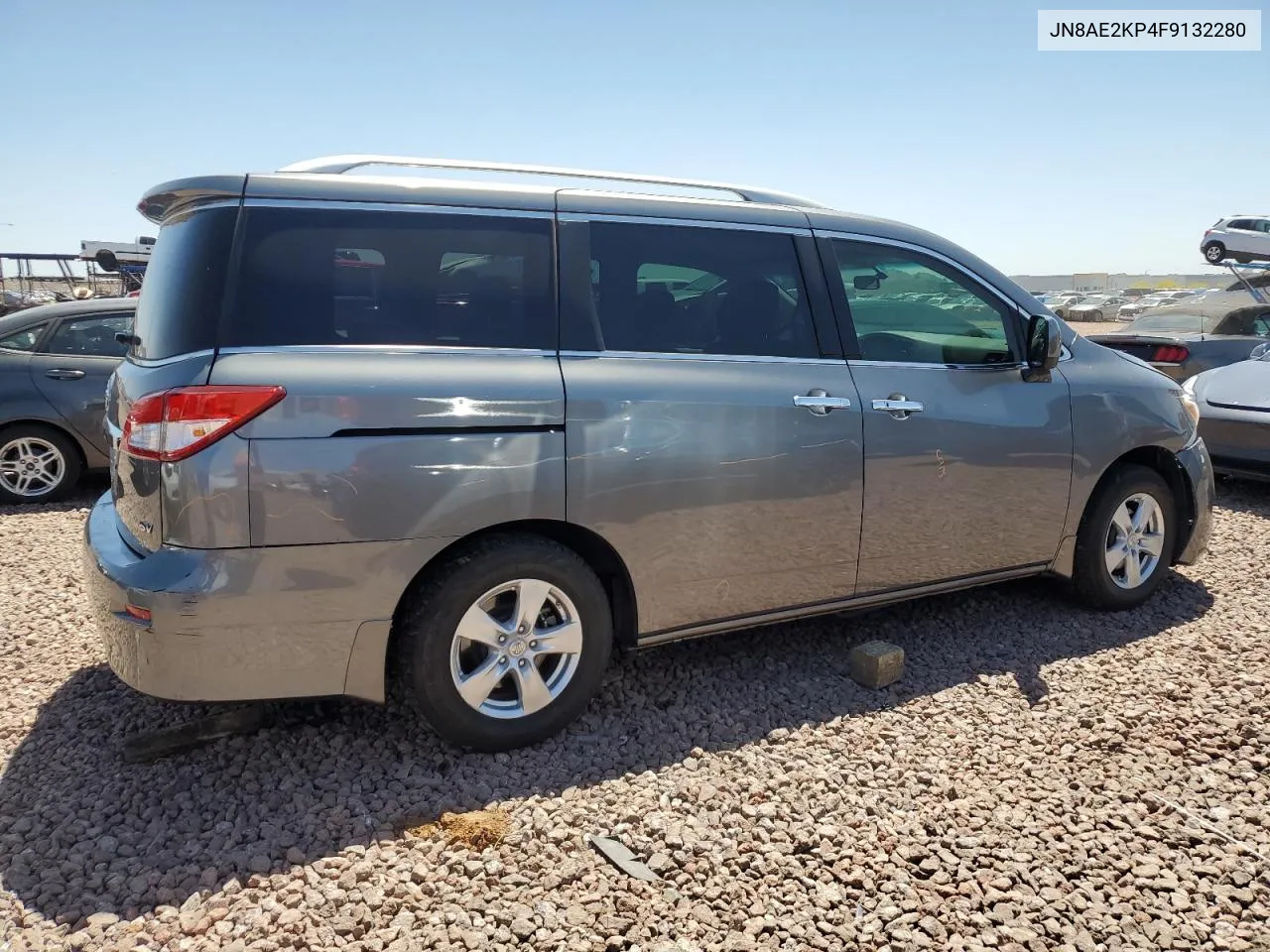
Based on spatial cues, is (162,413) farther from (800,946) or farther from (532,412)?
(800,946)

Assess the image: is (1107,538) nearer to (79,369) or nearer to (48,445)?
(79,369)

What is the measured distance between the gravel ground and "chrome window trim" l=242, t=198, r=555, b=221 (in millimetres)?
1898

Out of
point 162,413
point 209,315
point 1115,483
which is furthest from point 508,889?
point 1115,483

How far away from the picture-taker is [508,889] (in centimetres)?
264

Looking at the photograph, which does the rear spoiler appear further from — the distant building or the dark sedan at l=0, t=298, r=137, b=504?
the distant building

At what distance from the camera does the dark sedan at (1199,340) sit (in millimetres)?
8672

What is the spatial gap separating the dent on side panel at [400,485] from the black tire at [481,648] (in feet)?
0.45

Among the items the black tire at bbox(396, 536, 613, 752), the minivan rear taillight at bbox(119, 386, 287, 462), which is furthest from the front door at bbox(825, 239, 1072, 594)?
the minivan rear taillight at bbox(119, 386, 287, 462)

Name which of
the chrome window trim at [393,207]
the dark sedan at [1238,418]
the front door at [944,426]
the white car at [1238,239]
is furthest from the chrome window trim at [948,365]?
the white car at [1238,239]

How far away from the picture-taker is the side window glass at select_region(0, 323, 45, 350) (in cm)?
736

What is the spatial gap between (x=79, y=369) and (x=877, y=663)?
6.69 m

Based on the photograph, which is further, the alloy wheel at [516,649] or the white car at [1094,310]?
the white car at [1094,310]

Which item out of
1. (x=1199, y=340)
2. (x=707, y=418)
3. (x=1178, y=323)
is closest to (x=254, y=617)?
(x=707, y=418)

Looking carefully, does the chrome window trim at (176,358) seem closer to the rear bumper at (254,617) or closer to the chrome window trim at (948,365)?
the rear bumper at (254,617)
